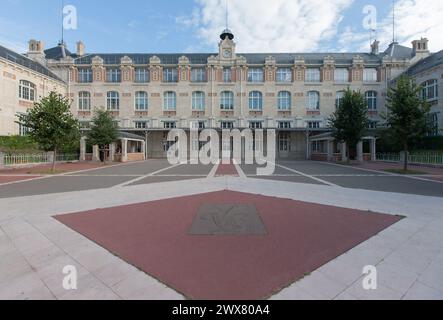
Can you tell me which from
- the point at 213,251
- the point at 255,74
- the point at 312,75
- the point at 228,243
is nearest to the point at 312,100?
the point at 312,75

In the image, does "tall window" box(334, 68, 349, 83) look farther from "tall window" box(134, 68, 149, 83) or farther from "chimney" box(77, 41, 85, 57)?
"chimney" box(77, 41, 85, 57)

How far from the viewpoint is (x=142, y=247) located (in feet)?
13.8

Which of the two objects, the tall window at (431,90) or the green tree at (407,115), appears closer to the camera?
the green tree at (407,115)

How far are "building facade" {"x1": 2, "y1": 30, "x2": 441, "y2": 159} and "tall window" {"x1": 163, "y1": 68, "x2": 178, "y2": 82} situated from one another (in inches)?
6.3

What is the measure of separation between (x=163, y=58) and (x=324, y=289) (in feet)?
144

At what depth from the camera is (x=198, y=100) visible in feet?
128

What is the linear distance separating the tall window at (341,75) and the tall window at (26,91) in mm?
42946

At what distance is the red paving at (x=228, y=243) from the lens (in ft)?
10.4

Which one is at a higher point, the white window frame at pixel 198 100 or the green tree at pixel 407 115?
the white window frame at pixel 198 100

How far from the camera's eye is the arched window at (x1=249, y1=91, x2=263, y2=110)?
39000mm

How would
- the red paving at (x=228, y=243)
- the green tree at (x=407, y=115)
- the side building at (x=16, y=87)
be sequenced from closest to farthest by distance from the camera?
the red paving at (x=228, y=243) < the green tree at (x=407, y=115) < the side building at (x=16, y=87)

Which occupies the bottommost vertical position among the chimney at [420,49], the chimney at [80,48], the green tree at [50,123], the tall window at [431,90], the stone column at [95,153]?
the stone column at [95,153]

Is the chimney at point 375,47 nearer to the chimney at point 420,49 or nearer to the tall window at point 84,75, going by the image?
the chimney at point 420,49

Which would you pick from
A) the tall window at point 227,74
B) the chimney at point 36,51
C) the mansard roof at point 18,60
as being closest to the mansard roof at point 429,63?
the tall window at point 227,74
